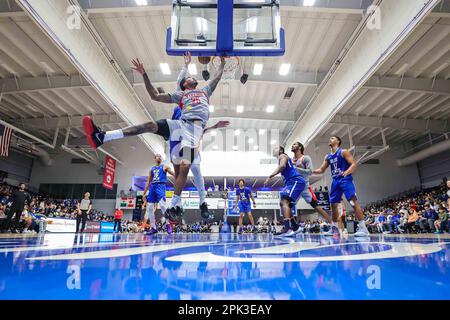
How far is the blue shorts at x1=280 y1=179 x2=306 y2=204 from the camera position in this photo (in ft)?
17.2

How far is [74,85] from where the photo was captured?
443 inches

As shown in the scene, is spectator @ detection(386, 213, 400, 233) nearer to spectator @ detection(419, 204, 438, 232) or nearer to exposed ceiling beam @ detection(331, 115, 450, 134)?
spectator @ detection(419, 204, 438, 232)

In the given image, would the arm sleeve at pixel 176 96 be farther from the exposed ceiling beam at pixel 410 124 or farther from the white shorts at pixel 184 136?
the exposed ceiling beam at pixel 410 124

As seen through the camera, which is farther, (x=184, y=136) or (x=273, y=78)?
(x=273, y=78)

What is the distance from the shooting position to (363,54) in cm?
879

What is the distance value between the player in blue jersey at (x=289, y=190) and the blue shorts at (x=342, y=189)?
1.87ft

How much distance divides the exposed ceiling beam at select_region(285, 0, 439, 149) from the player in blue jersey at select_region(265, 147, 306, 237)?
4.52m

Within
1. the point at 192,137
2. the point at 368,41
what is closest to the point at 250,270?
the point at 192,137

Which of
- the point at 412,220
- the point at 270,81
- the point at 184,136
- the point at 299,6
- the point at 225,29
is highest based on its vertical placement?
the point at 299,6

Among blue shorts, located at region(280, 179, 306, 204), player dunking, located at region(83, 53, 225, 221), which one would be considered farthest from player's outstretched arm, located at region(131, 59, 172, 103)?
blue shorts, located at region(280, 179, 306, 204)

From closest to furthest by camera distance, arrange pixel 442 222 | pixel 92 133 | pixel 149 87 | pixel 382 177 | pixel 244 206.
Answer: pixel 92 133 < pixel 149 87 < pixel 244 206 < pixel 442 222 < pixel 382 177

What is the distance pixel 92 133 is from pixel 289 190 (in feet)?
Answer: 12.1

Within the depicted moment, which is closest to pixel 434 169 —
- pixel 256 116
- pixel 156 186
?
pixel 256 116

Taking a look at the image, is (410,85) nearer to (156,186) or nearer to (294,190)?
(294,190)
